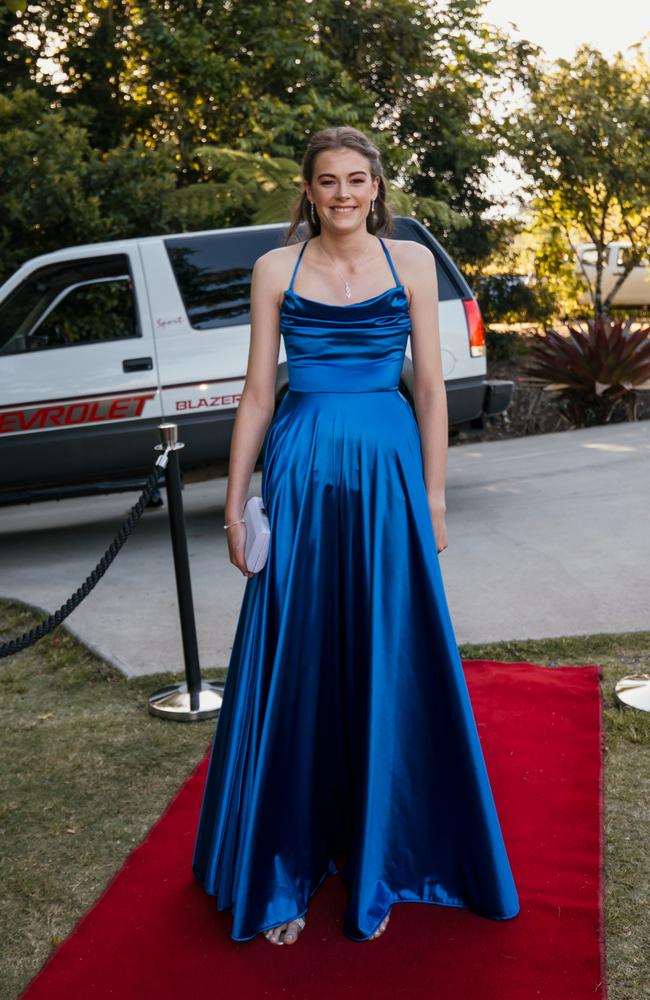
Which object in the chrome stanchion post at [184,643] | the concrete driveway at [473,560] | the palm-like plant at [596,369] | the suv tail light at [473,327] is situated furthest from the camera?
the palm-like plant at [596,369]

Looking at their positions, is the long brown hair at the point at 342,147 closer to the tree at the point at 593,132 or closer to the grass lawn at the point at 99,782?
the grass lawn at the point at 99,782

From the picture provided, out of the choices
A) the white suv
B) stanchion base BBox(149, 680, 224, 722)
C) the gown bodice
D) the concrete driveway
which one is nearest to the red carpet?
stanchion base BBox(149, 680, 224, 722)

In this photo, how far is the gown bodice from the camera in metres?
2.66

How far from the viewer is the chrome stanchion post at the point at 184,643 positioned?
4191 millimetres

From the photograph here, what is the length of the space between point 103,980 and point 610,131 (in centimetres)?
1376

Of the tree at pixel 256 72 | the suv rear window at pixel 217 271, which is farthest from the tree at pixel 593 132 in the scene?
the suv rear window at pixel 217 271

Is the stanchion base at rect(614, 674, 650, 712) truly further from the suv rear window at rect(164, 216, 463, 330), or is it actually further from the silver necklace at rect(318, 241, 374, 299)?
the suv rear window at rect(164, 216, 463, 330)

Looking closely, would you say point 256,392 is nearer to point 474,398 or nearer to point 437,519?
point 437,519

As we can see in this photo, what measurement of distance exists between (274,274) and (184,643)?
2049 mm

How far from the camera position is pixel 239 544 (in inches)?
108

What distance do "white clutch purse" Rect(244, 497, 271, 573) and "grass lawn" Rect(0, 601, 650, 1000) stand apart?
1154 mm

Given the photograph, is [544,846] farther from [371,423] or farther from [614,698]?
[371,423]

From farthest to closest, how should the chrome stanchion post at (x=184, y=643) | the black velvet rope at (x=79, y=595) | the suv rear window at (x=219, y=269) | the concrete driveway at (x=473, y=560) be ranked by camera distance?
the suv rear window at (x=219, y=269) < the concrete driveway at (x=473, y=560) < the chrome stanchion post at (x=184, y=643) < the black velvet rope at (x=79, y=595)

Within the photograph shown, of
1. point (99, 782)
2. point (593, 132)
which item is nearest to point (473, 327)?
point (99, 782)
